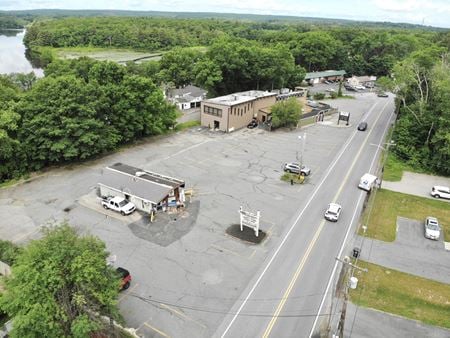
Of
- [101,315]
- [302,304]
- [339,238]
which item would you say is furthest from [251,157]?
[101,315]

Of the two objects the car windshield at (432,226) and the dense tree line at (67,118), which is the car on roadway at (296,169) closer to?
the car windshield at (432,226)

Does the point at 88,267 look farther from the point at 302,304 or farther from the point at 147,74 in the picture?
the point at 147,74

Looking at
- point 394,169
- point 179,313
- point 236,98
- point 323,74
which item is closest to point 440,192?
point 394,169

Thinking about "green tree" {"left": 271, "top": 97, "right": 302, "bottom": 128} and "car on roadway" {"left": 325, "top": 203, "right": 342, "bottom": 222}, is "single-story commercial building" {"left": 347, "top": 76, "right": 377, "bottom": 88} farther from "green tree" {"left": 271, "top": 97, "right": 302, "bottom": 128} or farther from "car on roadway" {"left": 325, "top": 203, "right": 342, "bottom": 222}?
"car on roadway" {"left": 325, "top": 203, "right": 342, "bottom": 222}

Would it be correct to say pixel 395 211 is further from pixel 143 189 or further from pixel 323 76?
pixel 323 76

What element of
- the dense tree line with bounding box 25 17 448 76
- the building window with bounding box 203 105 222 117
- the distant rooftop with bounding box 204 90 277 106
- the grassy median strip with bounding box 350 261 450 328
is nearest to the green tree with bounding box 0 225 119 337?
the grassy median strip with bounding box 350 261 450 328

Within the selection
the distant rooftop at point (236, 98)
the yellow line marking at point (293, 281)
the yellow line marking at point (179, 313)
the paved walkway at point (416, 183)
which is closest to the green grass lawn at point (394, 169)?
the paved walkway at point (416, 183)
